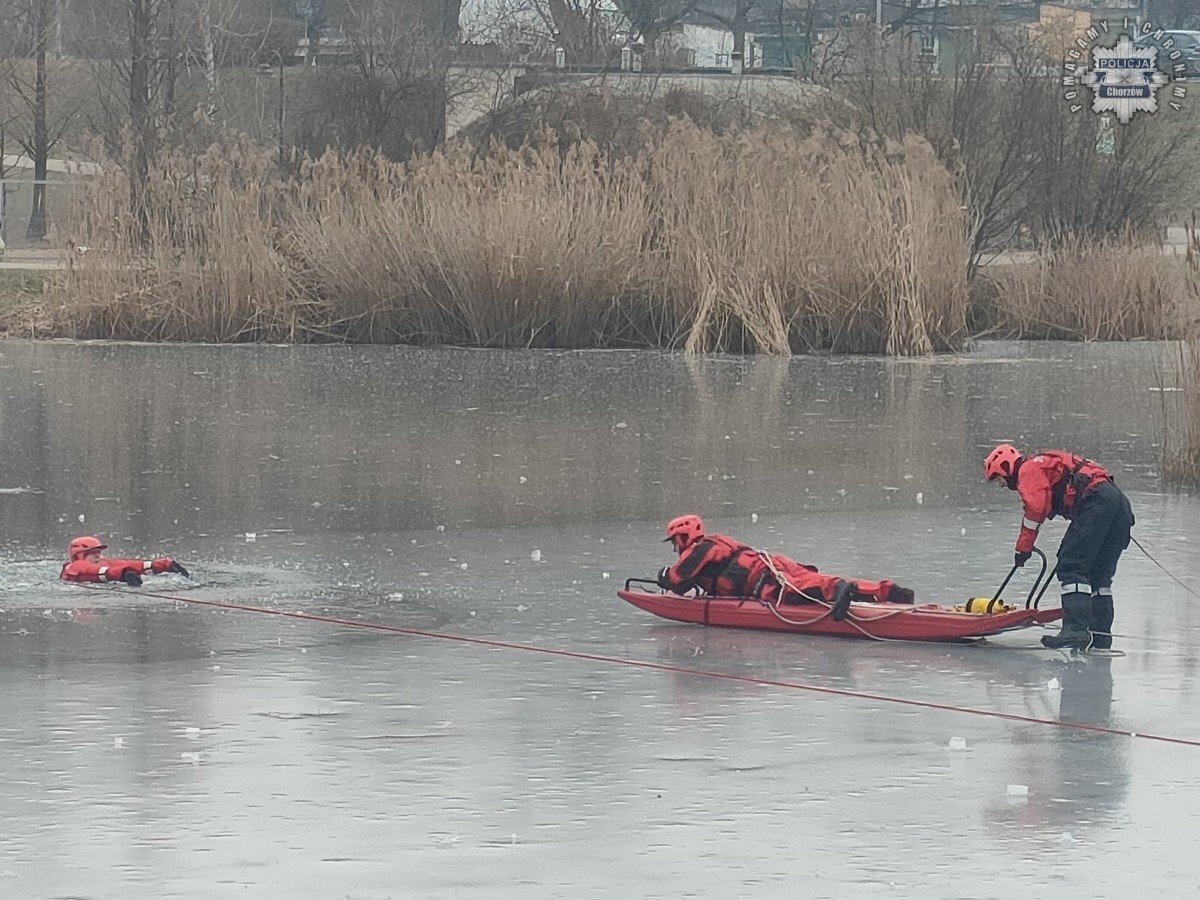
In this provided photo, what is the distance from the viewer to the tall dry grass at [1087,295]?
25031 mm

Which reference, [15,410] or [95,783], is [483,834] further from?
[15,410]

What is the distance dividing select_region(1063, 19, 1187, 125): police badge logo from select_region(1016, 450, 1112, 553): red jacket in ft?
78.1

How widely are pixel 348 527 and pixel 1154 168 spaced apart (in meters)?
22.1

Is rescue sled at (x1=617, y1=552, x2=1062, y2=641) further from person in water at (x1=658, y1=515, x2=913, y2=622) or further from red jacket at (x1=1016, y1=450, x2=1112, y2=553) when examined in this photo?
red jacket at (x1=1016, y1=450, x2=1112, y2=553)

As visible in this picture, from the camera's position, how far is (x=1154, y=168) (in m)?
31.2

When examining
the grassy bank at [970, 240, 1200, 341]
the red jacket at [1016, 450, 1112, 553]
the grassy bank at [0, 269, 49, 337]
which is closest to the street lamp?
the grassy bank at [0, 269, 49, 337]

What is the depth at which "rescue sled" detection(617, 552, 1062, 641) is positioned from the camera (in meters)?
8.16

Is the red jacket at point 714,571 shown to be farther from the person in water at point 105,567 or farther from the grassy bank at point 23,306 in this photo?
the grassy bank at point 23,306

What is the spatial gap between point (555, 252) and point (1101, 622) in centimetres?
1509

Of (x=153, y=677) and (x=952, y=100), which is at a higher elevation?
(x=952, y=100)

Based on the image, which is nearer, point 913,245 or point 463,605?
point 463,605

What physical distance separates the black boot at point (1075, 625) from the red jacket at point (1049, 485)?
0.75 feet

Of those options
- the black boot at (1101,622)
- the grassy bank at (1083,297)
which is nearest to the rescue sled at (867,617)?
the black boot at (1101,622)

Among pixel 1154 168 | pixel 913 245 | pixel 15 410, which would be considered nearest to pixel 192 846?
pixel 15 410
